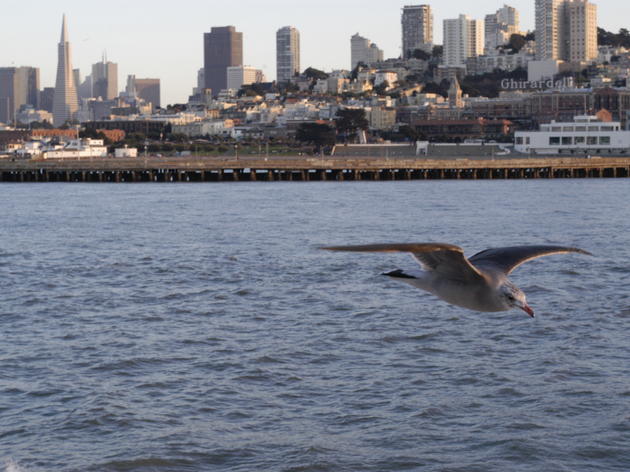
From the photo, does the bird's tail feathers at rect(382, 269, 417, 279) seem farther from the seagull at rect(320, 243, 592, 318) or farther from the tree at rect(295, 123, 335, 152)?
the tree at rect(295, 123, 335, 152)

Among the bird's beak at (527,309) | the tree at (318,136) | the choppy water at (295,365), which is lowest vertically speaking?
the choppy water at (295,365)

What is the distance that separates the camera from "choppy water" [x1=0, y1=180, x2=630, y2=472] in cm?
1463

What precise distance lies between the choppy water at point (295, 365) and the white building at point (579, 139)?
8193 centimetres

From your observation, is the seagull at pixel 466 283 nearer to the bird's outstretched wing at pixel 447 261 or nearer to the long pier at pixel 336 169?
Answer: the bird's outstretched wing at pixel 447 261

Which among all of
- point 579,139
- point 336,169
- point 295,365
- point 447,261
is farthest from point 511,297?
point 579,139

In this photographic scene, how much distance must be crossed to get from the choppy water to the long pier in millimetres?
52566

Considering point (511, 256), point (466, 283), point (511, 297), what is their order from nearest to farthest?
1. point (511, 297)
2. point (466, 283)
3. point (511, 256)

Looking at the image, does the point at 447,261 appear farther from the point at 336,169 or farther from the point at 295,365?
the point at 336,169

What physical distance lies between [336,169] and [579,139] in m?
37.7

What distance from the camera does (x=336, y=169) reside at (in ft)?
299

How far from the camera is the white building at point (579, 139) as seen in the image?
4611 inches

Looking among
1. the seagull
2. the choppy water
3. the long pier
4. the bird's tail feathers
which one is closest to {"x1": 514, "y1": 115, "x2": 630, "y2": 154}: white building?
the long pier

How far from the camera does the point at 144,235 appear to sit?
43.9m

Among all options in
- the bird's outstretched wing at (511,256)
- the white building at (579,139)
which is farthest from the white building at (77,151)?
the bird's outstretched wing at (511,256)
